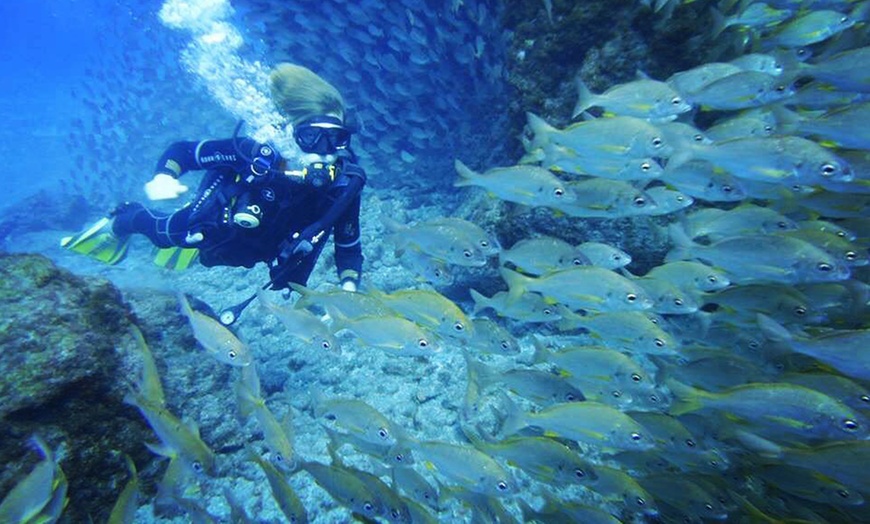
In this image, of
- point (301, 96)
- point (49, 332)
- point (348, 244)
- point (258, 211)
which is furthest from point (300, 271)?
point (49, 332)

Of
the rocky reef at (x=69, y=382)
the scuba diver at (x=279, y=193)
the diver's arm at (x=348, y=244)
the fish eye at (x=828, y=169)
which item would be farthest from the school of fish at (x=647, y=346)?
the diver's arm at (x=348, y=244)

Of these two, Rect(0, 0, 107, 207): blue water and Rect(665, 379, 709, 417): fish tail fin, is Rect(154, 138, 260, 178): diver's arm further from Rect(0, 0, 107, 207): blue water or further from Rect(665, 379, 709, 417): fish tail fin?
Rect(0, 0, 107, 207): blue water

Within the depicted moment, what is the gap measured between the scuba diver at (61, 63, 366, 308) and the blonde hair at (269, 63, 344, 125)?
11 mm

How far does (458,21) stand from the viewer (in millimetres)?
9492

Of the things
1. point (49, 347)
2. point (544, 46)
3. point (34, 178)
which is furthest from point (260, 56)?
point (34, 178)

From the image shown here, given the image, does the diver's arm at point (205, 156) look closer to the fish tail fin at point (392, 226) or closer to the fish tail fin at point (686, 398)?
the fish tail fin at point (392, 226)

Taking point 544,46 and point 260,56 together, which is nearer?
point 544,46

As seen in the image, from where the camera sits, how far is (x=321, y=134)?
4609 millimetres

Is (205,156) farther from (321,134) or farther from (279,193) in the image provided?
(321,134)

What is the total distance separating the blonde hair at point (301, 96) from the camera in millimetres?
4762

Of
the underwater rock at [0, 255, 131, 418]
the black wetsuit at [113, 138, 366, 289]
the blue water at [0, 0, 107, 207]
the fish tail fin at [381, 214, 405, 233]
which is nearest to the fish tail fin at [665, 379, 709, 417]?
the fish tail fin at [381, 214, 405, 233]

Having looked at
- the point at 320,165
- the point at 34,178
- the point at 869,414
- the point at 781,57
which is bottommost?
the point at 34,178

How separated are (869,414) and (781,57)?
3234mm

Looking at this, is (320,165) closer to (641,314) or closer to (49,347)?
(49,347)
